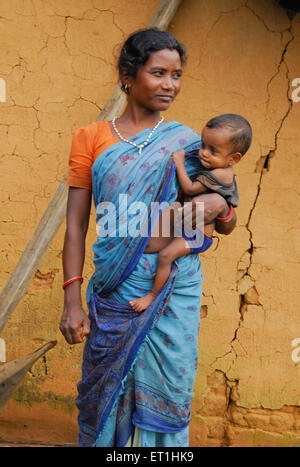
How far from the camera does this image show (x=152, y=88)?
232cm

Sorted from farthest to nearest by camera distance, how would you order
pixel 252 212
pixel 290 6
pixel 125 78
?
pixel 252 212 → pixel 290 6 → pixel 125 78

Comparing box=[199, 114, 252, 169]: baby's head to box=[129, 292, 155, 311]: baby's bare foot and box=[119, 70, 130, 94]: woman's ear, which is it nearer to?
box=[119, 70, 130, 94]: woman's ear

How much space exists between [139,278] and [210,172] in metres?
0.49

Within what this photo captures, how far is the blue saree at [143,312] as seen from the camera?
232 cm

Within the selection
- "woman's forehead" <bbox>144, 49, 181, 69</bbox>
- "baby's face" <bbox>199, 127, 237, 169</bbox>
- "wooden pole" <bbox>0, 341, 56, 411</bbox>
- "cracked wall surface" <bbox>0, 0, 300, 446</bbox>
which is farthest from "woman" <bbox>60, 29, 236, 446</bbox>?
"cracked wall surface" <bbox>0, 0, 300, 446</bbox>

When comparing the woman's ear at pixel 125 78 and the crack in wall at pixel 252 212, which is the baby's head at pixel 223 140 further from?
the crack in wall at pixel 252 212

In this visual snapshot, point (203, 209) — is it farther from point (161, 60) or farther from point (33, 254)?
point (33, 254)

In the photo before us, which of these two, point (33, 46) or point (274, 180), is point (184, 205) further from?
point (33, 46)

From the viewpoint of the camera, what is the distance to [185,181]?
2289 mm

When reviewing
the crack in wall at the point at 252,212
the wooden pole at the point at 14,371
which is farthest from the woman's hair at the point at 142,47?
the crack in wall at the point at 252,212

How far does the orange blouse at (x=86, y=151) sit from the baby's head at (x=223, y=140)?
403 mm

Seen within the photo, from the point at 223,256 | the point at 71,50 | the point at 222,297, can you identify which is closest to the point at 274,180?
the point at 223,256

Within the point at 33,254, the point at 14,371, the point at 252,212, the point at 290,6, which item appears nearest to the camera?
the point at 14,371

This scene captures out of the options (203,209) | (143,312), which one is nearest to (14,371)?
(143,312)
